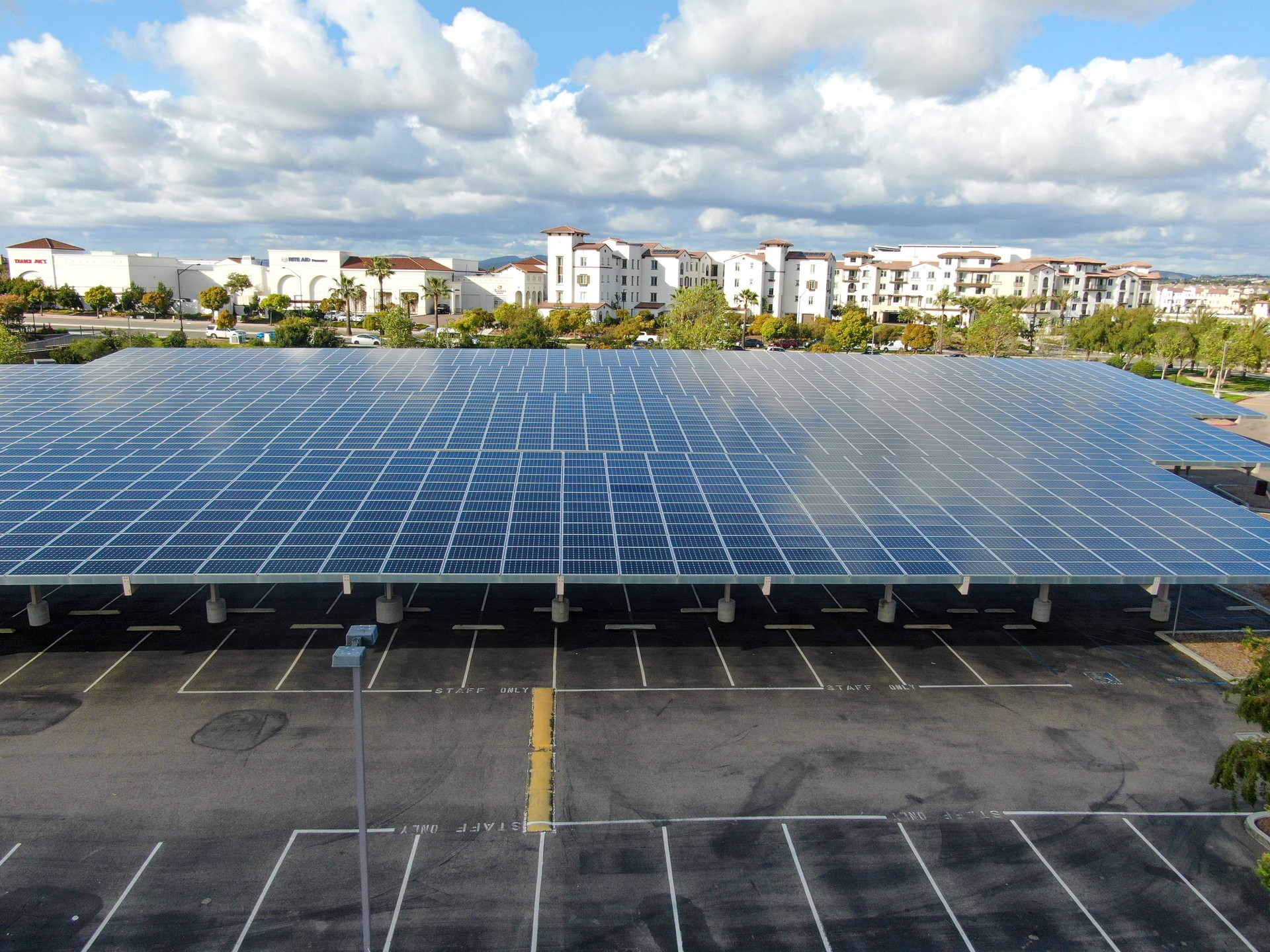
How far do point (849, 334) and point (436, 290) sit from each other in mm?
69049

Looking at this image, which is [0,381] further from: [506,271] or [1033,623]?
[506,271]

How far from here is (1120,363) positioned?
95.8 m

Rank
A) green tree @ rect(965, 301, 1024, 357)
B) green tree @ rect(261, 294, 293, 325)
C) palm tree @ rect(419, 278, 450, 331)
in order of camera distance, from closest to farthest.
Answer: green tree @ rect(965, 301, 1024, 357) → palm tree @ rect(419, 278, 450, 331) → green tree @ rect(261, 294, 293, 325)

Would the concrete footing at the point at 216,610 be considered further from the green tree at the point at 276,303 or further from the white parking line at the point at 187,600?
the green tree at the point at 276,303

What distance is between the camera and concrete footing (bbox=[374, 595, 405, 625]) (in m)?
28.8

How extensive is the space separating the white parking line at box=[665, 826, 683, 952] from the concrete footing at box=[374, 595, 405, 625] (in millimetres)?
13917

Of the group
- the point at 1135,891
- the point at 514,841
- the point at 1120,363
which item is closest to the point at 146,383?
the point at 514,841

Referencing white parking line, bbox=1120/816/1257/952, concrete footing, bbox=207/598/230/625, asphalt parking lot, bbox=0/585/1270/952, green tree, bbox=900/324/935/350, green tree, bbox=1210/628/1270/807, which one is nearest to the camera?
white parking line, bbox=1120/816/1257/952

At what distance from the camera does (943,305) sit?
15550 cm

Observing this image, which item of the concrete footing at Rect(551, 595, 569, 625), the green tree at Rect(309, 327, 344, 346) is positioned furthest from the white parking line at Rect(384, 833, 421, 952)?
the green tree at Rect(309, 327, 344, 346)

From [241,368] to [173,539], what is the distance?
22753 millimetres

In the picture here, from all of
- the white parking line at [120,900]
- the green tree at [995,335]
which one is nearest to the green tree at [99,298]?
the green tree at [995,335]

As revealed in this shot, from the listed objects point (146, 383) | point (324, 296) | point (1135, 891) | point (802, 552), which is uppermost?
point (324, 296)

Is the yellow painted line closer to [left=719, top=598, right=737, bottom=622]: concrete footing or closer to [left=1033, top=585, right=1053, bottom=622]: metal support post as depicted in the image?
[left=719, top=598, right=737, bottom=622]: concrete footing
